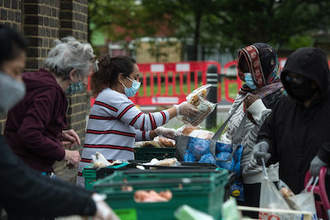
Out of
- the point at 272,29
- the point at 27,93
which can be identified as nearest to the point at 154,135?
the point at 27,93

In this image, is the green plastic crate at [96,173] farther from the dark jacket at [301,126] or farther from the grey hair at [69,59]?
the dark jacket at [301,126]

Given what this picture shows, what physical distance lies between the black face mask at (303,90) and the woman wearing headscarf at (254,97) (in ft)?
1.44

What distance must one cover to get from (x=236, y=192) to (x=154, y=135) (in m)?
1.28

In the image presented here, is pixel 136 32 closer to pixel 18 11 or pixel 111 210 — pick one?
pixel 18 11

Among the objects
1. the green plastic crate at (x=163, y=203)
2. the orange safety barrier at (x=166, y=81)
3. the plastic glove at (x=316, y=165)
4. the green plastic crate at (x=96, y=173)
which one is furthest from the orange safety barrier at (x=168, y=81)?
the green plastic crate at (x=163, y=203)

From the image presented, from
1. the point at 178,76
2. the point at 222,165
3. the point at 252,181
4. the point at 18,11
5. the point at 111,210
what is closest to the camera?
the point at 111,210

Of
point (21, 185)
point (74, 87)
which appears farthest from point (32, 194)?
point (74, 87)

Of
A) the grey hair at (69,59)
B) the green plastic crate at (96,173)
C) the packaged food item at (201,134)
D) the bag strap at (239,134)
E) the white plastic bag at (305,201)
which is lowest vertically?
the white plastic bag at (305,201)

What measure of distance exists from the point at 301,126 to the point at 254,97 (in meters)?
0.53

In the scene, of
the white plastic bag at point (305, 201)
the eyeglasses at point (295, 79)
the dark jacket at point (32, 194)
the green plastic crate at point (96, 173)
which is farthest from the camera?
the green plastic crate at point (96, 173)

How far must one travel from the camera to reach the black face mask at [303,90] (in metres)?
3.70

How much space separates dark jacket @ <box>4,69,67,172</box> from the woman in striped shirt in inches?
29.9

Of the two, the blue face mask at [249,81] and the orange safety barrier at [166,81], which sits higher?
the blue face mask at [249,81]

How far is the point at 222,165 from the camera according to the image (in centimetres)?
402
